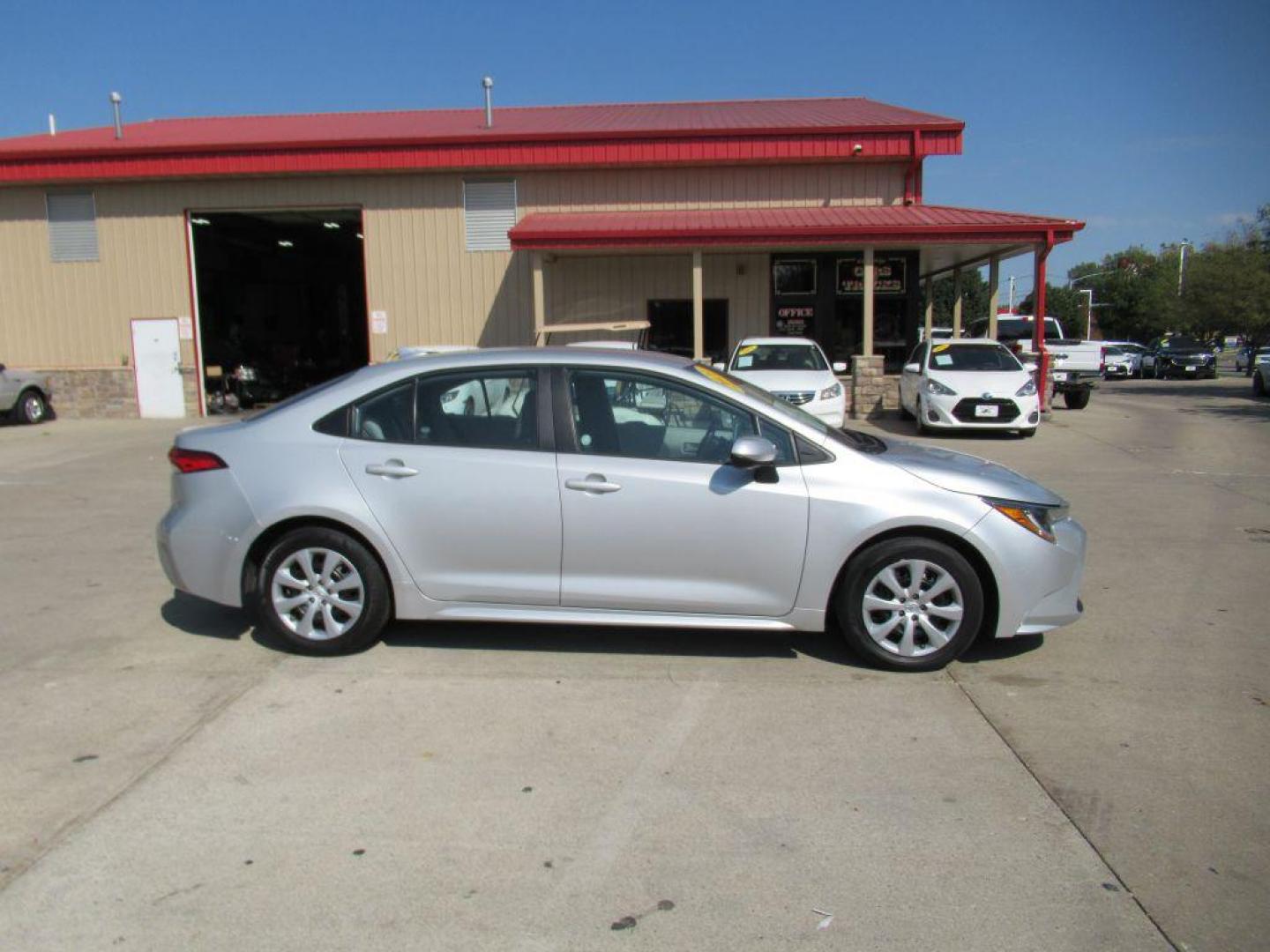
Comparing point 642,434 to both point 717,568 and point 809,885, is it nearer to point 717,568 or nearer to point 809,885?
point 717,568

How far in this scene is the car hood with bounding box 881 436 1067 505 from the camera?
4965 millimetres

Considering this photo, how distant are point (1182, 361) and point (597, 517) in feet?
125

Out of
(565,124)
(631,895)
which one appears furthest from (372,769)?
(565,124)

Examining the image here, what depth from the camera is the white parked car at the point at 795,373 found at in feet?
48.2

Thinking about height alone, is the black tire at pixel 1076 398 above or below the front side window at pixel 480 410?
below

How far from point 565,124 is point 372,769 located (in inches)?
817

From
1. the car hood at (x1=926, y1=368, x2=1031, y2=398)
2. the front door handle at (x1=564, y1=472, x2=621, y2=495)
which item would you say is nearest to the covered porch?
the car hood at (x1=926, y1=368, x2=1031, y2=398)

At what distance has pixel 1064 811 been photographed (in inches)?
143

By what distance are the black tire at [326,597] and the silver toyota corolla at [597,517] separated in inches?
0.4

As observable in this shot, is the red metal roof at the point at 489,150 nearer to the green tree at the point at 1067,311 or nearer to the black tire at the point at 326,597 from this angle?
the black tire at the point at 326,597

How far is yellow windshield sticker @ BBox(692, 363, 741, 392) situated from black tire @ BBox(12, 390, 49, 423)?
18181mm

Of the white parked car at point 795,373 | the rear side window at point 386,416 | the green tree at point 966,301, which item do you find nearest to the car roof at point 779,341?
the white parked car at point 795,373

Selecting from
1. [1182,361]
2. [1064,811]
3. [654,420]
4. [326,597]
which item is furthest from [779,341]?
[1182,361]

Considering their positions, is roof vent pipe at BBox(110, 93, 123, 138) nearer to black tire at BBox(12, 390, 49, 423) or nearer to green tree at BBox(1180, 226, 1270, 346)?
black tire at BBox(12, 390, 49, 423)
